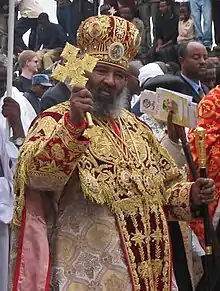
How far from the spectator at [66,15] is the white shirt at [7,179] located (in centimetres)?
923

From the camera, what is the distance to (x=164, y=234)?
4.87 metres

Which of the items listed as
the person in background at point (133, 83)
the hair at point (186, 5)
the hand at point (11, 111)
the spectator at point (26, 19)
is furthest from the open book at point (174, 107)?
the hair at point (186, 5)

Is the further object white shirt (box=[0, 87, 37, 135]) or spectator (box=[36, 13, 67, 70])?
spectator (box=[36, 13, 67, 70])

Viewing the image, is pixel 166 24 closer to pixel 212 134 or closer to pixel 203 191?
pixel 212 134

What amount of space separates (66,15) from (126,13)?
3.90 feet

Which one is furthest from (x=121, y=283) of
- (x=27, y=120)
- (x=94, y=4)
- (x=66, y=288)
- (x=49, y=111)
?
(x=94, y=4)

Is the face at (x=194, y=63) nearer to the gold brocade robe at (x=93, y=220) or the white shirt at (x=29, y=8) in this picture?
the gold brocade robe at (x=93, y=220)

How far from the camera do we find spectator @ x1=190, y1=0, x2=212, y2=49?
14.7 metres

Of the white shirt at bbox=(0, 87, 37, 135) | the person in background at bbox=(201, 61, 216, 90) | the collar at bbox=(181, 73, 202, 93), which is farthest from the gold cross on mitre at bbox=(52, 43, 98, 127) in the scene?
the person in background at bbox=(201, 61, 216, 90)

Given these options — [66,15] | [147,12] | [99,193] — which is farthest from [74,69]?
[147,12]

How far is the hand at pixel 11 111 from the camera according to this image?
20.4ft

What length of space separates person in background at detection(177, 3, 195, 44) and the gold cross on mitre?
10.4m

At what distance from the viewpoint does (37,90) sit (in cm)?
900

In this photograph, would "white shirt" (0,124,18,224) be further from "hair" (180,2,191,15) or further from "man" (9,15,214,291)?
"hair" (180,2,191,15)
